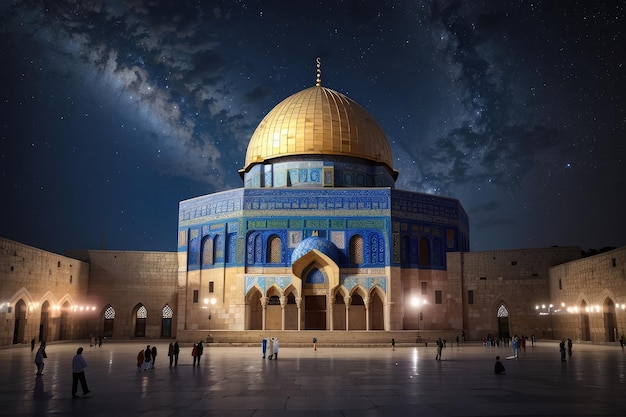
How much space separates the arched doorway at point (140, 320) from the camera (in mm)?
34781

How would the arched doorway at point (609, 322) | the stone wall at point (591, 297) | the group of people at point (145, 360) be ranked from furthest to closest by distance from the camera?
the arched doorway at point (609, 322), the stone wall at point (591, 297), the group of people at point (145, 360)

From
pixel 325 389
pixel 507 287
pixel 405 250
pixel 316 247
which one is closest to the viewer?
pixel 325 389

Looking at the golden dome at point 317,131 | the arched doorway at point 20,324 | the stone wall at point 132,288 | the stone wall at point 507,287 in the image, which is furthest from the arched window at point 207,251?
the stone wall at point 507,287

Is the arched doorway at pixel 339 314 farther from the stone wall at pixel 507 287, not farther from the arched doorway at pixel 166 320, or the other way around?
the arched doorway at pixel 166 320

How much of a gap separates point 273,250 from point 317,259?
8.76 feet

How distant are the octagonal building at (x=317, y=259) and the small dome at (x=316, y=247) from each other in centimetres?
5

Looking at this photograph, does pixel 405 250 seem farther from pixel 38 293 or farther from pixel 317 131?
pixel 38 293

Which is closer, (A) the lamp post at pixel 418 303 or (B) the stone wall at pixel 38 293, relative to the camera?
(B) the stone wall at pixel 38 293

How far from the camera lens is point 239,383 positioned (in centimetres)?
1270

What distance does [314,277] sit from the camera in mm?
32062

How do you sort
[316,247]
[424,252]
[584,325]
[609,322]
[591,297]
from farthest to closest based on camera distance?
[424,252] < [316,247] < [584,325] < [591,297] < [609,322]

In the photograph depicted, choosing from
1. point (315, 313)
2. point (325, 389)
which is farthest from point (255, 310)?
point (325, 389)

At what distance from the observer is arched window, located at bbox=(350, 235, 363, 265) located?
32375 millimetres

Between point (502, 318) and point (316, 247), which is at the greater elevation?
point (316, 247)
